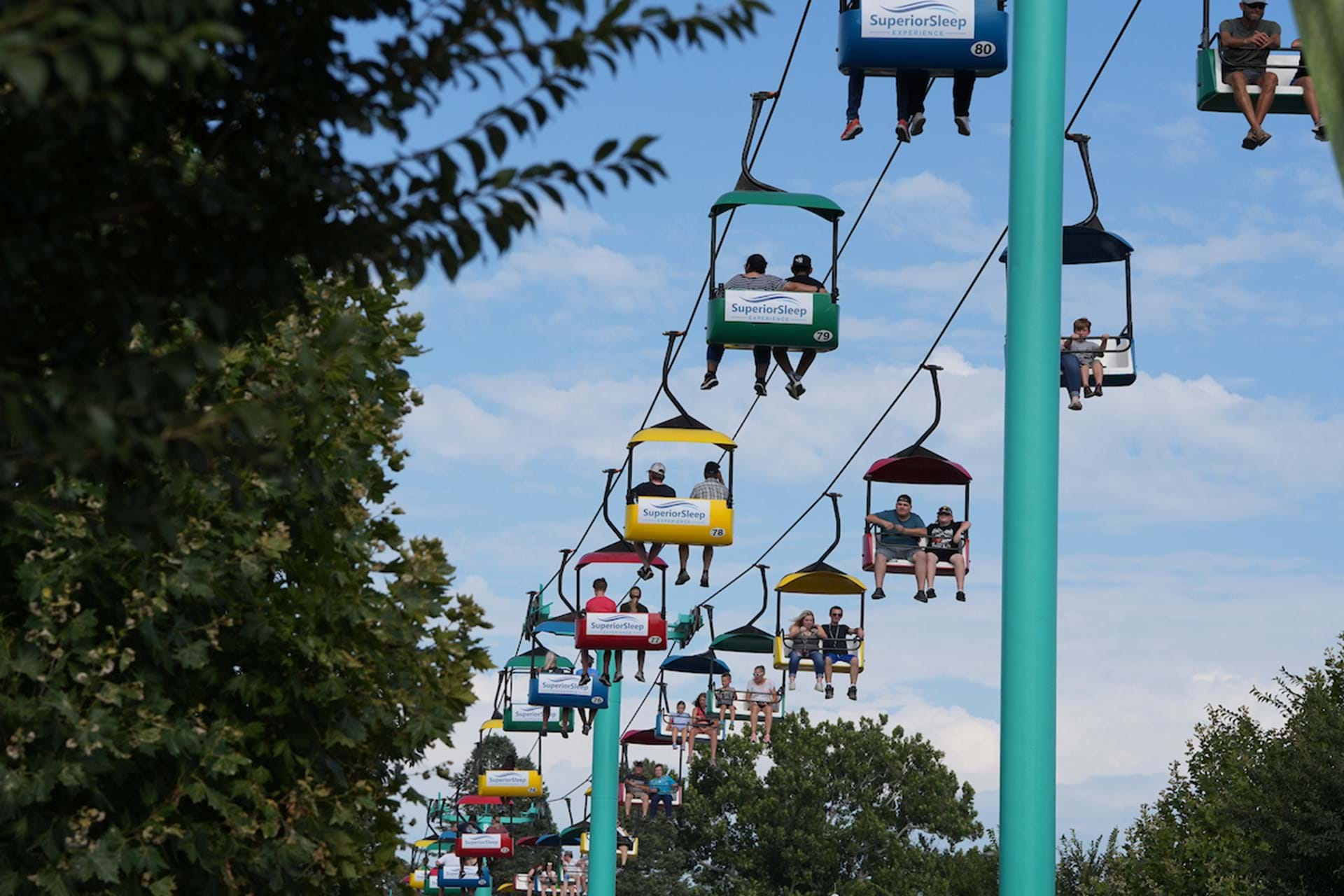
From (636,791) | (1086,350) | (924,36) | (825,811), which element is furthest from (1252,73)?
(825,811)

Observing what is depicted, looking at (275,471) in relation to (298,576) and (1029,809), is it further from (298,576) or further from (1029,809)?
(298,576)

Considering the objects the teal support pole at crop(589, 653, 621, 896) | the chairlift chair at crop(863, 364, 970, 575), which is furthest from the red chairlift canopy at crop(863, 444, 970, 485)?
the teal support pole at crop(589, 653, 621, 896)

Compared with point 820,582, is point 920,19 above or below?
above

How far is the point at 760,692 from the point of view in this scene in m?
34.4

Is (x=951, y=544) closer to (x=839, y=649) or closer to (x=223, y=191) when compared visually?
(x=839, y=649)

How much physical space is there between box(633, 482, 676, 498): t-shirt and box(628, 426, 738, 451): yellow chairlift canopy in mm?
1085

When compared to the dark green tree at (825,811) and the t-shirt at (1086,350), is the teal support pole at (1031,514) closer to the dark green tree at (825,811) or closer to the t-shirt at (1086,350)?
the t-shirt at (1086,350)

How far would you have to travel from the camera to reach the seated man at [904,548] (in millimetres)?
20125

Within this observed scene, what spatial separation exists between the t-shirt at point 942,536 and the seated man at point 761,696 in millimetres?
14035

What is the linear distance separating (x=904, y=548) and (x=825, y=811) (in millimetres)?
55308

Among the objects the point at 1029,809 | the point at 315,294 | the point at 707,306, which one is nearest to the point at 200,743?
the point at 315,294

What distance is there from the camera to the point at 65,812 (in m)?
10.2

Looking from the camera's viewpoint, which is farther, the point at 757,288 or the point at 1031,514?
the point at 757,288

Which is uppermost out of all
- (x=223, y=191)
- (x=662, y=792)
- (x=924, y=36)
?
(x=924, y=36)
